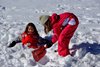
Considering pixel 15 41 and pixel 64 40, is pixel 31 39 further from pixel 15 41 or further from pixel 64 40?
pixel 64 40

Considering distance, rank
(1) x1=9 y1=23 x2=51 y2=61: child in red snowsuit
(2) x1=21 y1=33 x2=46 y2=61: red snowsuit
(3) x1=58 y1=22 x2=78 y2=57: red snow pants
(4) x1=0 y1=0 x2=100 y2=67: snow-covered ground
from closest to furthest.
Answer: (4) x1=0 y1=0 x2=100 y2=67: snow-covered ground < (3) x1=58 y1=22 x2=78 y2=57: red snow pants < (2) x1=21 y1=33 x2=46 y2=61: red snowsuit < (1) x1=9 y1=23 x2=51 y2=61: child in red snowsuit

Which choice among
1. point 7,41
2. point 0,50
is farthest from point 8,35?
point 0,50

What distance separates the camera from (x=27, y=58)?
7.25 meters

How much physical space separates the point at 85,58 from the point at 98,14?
620cm

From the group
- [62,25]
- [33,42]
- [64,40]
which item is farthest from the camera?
[33,42]

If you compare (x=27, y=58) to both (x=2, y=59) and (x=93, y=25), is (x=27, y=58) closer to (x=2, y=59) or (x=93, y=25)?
(x=2, y=59)

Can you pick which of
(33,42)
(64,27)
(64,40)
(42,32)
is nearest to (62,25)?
(64,27)

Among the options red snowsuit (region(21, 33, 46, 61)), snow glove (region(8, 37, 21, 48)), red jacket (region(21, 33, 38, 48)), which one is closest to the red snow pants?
red snowsuit (region(21, 33, 46, 61))

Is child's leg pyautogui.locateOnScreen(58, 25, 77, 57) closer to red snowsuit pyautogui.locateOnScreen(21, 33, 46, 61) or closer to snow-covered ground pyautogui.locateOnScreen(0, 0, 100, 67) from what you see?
snow-covered ground pyautogui.locateOnScreen(0, 0, 100, 67)

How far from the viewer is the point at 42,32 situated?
31.3 feet

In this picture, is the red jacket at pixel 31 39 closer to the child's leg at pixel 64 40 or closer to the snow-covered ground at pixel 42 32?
the snow-covered ground at pixel 42 32

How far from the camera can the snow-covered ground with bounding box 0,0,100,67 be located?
707 cm

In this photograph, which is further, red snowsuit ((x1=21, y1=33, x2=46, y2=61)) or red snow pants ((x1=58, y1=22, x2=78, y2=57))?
red snowsuit ((x1=21, y1=33, x2=46, y2=61))

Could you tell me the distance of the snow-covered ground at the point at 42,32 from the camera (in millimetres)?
7074
